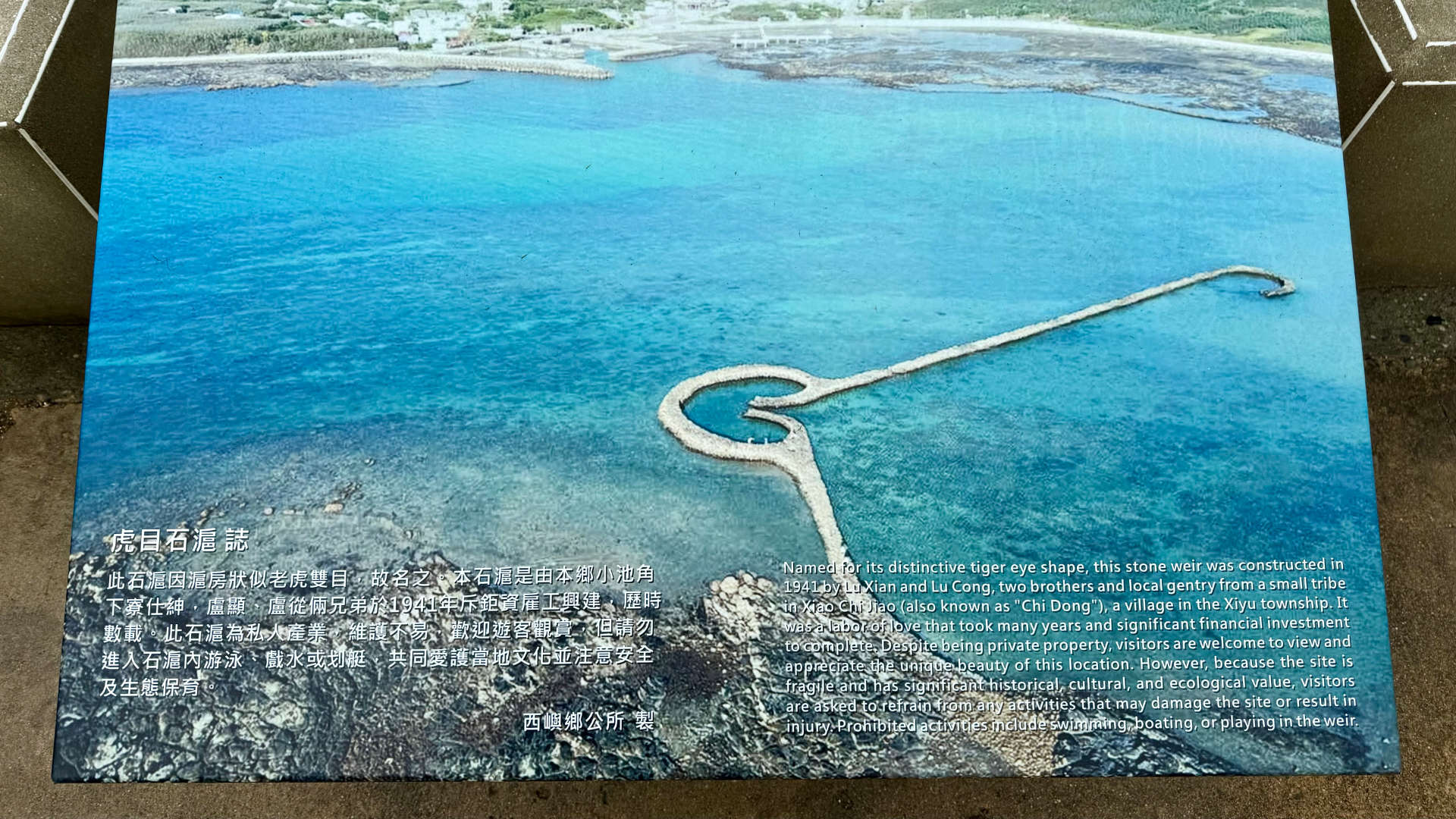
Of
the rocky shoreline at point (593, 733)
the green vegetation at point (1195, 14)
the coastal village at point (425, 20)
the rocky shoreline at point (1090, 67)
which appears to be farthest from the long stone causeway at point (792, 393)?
Result: the coastal village at point (425, 20)

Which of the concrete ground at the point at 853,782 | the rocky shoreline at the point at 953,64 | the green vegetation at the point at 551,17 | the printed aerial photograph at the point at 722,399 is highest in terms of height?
the green vegetation at the point at 551,17

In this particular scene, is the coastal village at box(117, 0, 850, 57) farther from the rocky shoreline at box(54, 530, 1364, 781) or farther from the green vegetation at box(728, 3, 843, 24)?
the rocky shoreline at box(54, 530, 1364, 781)

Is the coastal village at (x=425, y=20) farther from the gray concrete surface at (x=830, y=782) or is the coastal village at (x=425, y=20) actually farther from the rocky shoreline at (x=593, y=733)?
the rocky shoreline at (x=593, y=733)

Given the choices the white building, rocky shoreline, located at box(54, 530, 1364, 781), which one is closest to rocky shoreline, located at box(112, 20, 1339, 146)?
the white building

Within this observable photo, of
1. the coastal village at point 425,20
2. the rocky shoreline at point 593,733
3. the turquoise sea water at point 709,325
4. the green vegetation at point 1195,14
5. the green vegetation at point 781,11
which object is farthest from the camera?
the green vegetation at point 781,11

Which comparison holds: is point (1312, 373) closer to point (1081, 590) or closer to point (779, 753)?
point (1081, 590)

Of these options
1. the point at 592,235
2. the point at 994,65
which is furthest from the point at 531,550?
the point at 994,65
